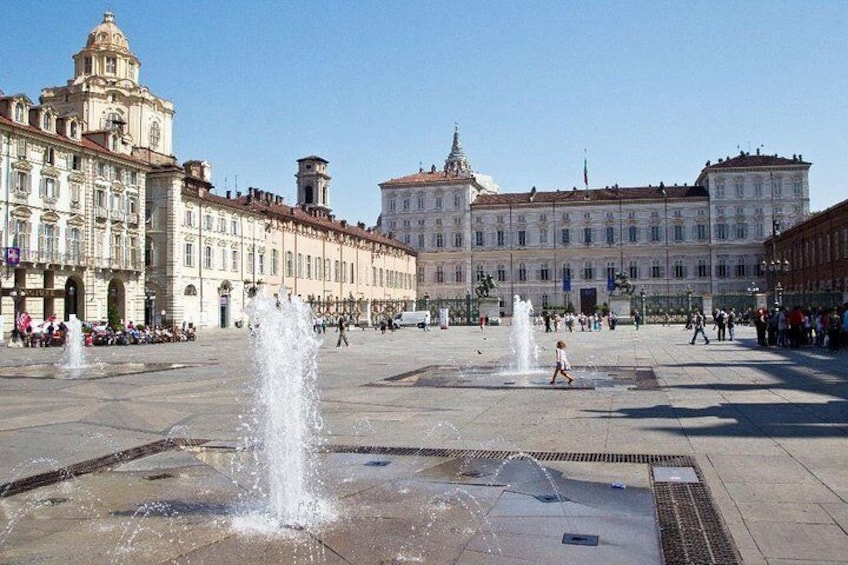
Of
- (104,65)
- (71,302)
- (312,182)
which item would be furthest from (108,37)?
(312,182)

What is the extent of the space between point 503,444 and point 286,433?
8.72 ft

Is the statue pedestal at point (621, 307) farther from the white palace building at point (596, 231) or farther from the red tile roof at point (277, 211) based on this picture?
the white palace building at point (596, 231)

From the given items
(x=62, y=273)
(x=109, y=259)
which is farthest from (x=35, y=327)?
(x=109, y=259)

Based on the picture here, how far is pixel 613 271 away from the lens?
3743 inches

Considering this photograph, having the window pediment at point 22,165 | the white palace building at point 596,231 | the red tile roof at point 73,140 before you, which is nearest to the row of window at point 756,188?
the white palace building at point 596,231

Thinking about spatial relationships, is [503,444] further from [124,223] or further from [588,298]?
[588,298]

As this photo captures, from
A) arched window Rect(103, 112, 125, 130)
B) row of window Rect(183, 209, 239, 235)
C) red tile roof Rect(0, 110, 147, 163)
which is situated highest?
arched window Rect(103, 112, 125, 130)

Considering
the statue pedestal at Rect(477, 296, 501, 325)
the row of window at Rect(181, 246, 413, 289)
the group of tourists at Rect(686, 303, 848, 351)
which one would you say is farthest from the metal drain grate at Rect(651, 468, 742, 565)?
the statue pedestal at Rect(477, 296, 501, 325)

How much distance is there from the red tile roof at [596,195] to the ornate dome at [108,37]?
4810 centimetres

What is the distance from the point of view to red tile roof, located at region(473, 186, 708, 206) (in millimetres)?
93438

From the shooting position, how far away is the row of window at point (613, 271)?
9119 cm

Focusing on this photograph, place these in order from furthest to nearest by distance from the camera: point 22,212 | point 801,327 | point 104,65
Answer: point 104,65, point 22,212, point 801,327

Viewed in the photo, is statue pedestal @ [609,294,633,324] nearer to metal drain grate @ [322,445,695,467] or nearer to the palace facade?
the palace facade

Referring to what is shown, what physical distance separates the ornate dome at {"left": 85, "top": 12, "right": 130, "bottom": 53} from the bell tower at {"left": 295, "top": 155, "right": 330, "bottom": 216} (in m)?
33.9
